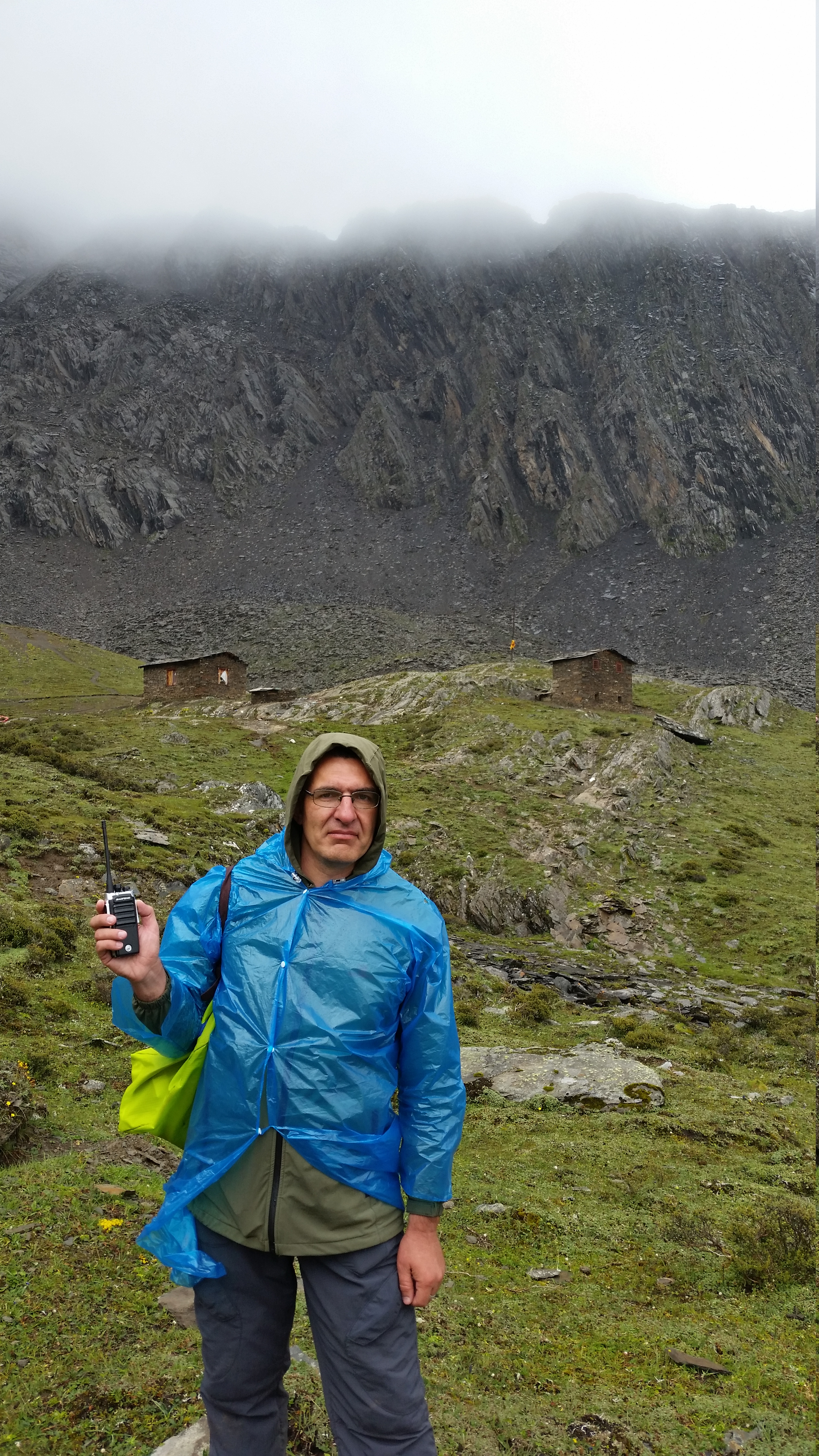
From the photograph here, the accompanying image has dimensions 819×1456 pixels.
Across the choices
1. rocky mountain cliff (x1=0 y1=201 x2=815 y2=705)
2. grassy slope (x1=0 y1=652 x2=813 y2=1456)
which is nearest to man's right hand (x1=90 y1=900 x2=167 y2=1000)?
grassy slope (x1=0 y1=652 x2=813 y2=1456)

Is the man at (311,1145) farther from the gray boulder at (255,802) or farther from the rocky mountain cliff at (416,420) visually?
the rocky mountain cliff at (416,420)

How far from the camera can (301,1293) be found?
19.6 ft

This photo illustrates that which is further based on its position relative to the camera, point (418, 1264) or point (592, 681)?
point (592, 681)

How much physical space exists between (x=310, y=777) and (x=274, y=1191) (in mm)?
1806

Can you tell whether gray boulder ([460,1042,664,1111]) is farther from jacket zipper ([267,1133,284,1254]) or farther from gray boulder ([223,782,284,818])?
gray boulder ([223,782,284,818])

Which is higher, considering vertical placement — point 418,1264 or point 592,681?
point 418,1264

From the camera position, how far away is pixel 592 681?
47250 millimetres

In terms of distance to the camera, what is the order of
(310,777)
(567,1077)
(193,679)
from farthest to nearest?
(193,679)
(567,1077)
(310,777)

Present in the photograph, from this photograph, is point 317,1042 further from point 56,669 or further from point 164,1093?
point 56,669

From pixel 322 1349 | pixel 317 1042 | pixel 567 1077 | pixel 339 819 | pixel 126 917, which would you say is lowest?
pixel 567 1077

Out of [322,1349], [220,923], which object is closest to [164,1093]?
[220,923]

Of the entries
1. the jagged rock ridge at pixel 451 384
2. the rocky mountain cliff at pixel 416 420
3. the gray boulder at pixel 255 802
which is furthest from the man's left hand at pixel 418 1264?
the jagged rock ridge at pixel 451 384

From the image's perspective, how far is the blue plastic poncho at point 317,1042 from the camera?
3.23m

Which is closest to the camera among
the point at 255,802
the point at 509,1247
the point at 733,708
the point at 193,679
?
the point at 509,1247
